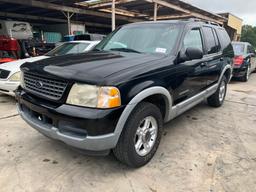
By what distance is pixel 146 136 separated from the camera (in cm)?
275

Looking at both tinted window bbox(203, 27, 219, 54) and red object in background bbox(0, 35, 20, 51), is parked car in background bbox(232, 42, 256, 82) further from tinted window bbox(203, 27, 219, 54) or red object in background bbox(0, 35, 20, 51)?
red object in background bbox(0, 35, 20, 51)

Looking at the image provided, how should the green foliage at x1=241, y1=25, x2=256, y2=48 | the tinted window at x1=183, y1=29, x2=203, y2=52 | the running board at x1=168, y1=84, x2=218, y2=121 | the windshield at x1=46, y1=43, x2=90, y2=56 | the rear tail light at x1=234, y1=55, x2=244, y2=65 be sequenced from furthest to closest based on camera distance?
the green foliage at x1=241, y1=25, x2=256, y2=48, the rear tail light at x1=234, y1=55, x2=244, y2=65, the windshield at x1=46, y1=43, x2=90, y2=56, the tinted window at x1=183, y1=29, x2=203, y2=52, the running board at x1=168, y1=84, x2=218, y2=121

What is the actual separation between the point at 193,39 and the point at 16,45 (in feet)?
25.8

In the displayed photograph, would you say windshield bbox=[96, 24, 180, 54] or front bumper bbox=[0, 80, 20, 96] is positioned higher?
windshield bbox=[96, 24, 180, 54]

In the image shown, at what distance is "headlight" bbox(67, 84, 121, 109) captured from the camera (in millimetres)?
2119

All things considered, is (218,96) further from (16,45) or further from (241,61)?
(16,45)

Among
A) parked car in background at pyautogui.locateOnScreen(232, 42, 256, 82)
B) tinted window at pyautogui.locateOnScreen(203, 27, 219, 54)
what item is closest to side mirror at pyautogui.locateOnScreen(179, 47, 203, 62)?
tinted window at pyautogui.locateOnScreen(203, 27, 219, 54)

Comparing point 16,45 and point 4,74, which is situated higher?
point 16,45

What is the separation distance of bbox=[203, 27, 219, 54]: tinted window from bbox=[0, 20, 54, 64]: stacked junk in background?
567 cm

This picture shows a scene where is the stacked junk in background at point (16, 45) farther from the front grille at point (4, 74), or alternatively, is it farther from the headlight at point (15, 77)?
the headlight at point (15, 77)

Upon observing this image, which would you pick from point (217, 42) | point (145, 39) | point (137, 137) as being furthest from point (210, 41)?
point (137, 137)

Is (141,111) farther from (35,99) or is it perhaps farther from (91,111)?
(35,99)

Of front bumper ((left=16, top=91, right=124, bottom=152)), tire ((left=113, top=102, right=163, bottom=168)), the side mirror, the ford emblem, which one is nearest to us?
front bumper ((left=16, top=91, right=124, bottom=152))

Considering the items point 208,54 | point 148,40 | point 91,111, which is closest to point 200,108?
point 208,54
